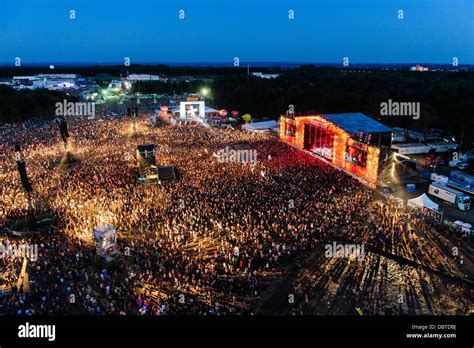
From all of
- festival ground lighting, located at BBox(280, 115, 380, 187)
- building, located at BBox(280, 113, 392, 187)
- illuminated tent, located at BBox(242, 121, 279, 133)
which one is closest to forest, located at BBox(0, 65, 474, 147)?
illuminated tent, located at BBox(242, 121, 279, 133)

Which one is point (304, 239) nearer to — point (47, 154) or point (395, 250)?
point (395, 250)

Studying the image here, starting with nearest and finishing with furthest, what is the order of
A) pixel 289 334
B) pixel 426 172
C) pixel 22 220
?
1. pixel 289 334
2. pixel 22 220
3. pixel 426 172

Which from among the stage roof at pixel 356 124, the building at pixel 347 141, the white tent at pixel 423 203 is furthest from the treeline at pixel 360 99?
the white tent at pixel 423 203

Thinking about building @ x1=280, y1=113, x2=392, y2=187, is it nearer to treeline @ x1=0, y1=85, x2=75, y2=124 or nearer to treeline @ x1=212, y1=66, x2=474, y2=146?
treeline @ x1=212, y1=66, x2=474, y2=146

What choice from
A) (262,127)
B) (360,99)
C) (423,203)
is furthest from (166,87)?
(423,203)

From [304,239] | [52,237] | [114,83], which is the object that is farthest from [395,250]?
[114,83]
